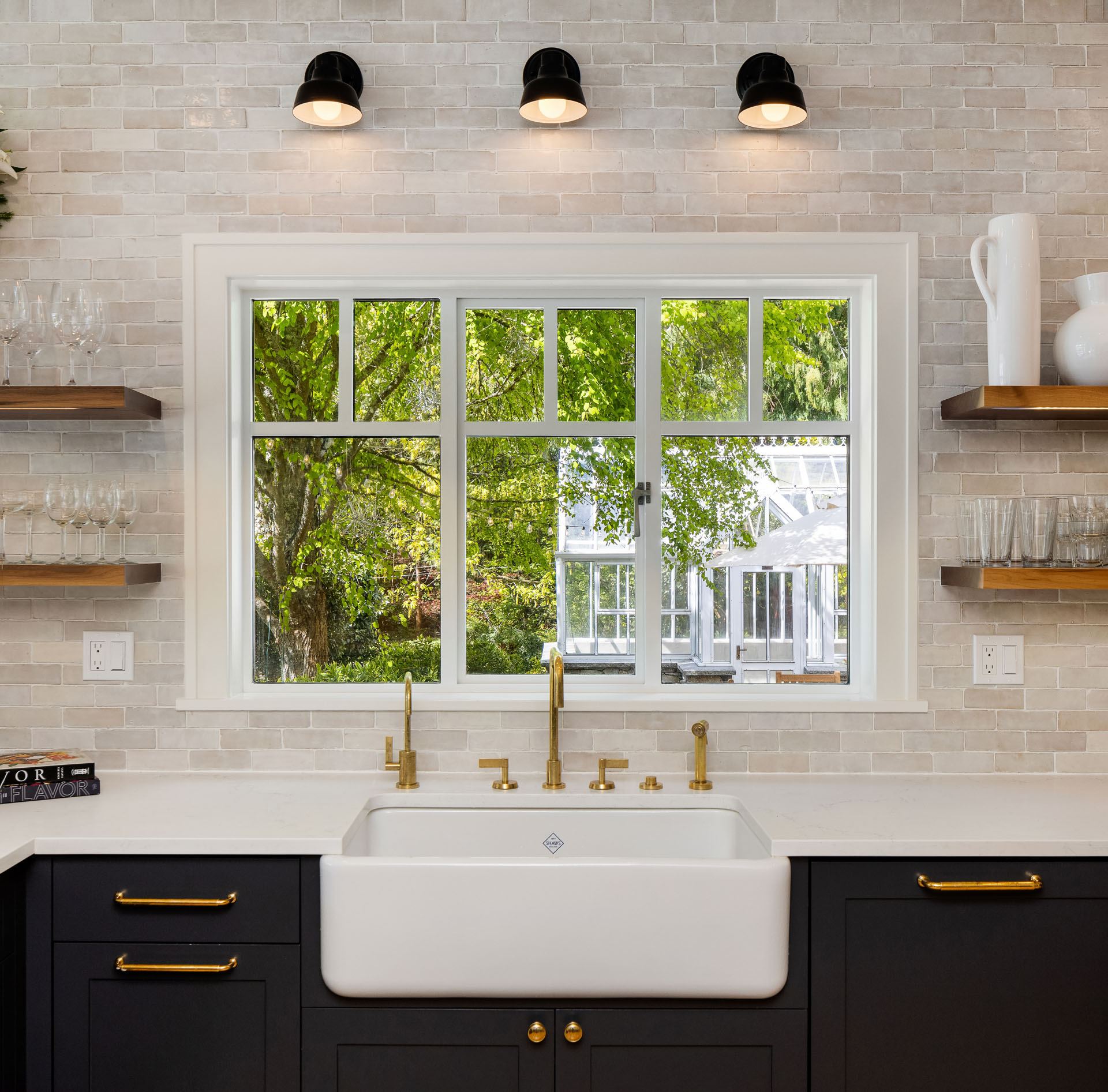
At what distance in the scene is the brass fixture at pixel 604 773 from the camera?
2.12 m

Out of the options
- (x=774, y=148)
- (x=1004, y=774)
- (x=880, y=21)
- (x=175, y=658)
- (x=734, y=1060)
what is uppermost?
(x=880, y=21)

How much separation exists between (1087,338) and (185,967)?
2467 millimetres

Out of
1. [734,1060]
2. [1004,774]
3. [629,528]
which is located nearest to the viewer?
[734,1060]

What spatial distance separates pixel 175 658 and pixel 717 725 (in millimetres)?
1463

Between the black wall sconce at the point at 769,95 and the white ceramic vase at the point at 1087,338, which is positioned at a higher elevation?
the black wall sconce at the point at 769,95

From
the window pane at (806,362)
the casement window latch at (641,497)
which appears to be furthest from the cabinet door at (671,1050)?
the window pane at (806,362)

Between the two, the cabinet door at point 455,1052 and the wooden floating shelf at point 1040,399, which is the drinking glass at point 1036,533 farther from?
the cabinet door at point 455,1052

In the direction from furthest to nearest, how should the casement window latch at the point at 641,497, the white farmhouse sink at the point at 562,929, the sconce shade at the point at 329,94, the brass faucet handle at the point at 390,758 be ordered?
the casement window latch at the point at 641,497
the brass faucet handle at the point at 390,758
the sconce shade at the point at 329,94
the white farmhouse sink at the point at 562,929

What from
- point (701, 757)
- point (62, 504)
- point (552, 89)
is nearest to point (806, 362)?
point (552, 89)

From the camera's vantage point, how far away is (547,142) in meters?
2.24

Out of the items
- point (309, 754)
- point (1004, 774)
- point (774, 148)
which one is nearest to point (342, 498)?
point (309, 754)

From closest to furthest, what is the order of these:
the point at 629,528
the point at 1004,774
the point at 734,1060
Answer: the point at 734,1060
the point at 1004,774
the point at 629,528

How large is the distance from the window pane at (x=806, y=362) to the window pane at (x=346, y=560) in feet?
3.23

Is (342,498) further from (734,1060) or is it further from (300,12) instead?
(734,1060)
